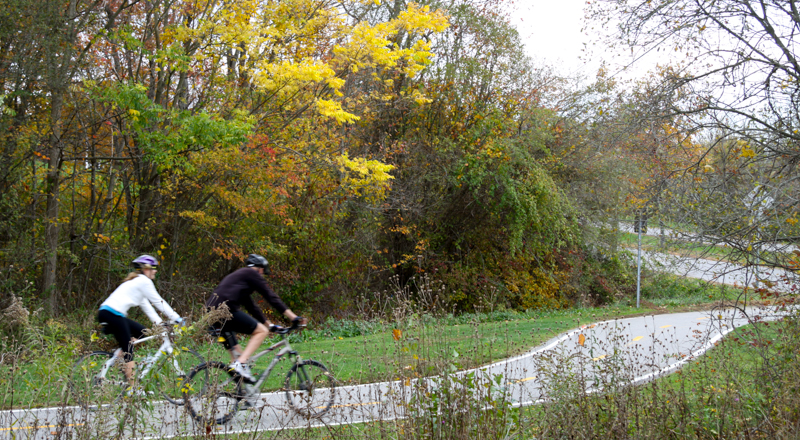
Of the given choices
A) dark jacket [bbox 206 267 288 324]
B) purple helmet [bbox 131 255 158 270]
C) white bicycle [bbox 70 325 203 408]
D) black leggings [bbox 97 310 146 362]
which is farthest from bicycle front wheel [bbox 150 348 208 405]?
purple helmet [bbox 131 255 158 270]

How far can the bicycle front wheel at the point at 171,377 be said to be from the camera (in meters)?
4.32

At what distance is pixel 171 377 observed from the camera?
5234mm

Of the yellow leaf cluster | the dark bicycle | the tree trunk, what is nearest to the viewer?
the dark bicycle

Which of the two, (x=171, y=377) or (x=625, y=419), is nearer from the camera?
(x=625, y=419)

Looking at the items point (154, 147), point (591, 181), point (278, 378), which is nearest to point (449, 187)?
point (591, 181)

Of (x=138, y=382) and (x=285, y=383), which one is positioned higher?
(x=138, y=382)

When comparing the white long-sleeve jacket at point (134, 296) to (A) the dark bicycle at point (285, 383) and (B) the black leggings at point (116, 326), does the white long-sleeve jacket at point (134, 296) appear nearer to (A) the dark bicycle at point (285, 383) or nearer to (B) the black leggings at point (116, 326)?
(B) the black leggings at point (116, 326)

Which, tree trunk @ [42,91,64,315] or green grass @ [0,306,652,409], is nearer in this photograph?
green grass @ [0,306,652,409]

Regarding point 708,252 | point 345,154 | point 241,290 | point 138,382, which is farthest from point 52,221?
point 708,252

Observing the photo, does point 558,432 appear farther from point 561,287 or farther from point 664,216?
point 561,287

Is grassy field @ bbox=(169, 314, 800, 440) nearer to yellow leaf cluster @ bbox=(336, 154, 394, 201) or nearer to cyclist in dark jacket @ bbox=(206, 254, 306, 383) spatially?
cyclist in dark jacket @ bbox=(206, 254, 306, 383)

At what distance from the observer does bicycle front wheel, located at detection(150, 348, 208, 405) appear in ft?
14.2

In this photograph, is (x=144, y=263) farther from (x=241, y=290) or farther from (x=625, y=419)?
(x=625, y=419)

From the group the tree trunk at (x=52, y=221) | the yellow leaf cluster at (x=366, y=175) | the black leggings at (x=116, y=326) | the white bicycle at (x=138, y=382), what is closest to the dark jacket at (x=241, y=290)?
the black leggings at (x=116, y=326)
